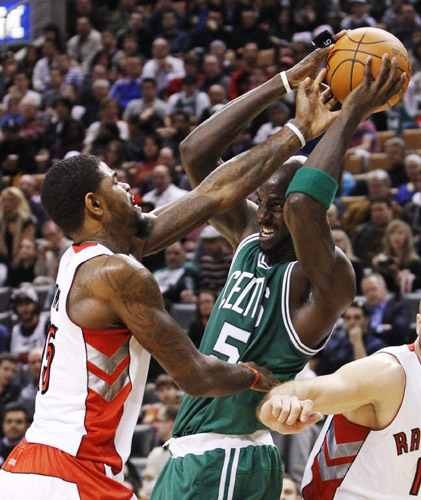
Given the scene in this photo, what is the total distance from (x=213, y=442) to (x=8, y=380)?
4588 millimetres

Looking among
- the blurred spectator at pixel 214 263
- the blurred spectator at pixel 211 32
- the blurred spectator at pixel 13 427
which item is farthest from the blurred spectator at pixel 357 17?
the blurred spectator at pixel 13 427

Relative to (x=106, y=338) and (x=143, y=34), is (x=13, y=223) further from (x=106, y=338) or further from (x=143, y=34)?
(x=106, y=338)

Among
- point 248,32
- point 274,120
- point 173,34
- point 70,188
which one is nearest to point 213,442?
point 70,188

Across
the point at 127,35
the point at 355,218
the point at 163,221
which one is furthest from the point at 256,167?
the point at 127,35

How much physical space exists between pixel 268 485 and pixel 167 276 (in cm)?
485

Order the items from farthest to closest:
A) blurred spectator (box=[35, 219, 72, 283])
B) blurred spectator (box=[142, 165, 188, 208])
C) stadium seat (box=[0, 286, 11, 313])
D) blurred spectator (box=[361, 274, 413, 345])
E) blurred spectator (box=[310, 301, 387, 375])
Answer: stadium seat (box=[0, 286, 11, 313])
blurred spectator (box=[35, 219, 72, 283])
blurred spectator (box=[142, 165, 188, 208])
blurred spectator (box=[361, 274, 413, 345])
blurred spectator (box=[310, 301, 387, 375])

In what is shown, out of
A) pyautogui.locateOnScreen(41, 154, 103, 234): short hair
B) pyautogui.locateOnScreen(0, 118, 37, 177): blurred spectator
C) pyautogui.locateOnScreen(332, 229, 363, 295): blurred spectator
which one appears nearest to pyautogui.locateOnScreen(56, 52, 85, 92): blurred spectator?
pyautogui.locateOnScreen(0, 118, 37, 177): blurred spectator

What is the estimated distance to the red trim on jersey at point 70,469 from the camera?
3.21 meters

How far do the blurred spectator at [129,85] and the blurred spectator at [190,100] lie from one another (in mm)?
988

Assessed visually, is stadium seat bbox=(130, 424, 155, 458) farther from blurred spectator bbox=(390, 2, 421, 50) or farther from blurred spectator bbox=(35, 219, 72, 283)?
blurred spectator bbox=(390, 2, 421, 50)

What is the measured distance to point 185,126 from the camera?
10461 mm

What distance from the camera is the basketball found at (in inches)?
144

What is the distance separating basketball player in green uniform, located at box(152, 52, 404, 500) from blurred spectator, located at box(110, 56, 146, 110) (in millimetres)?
8521

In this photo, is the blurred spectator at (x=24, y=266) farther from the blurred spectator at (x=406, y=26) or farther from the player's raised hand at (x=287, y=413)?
the player's raised hand at (x=287, y=413)
